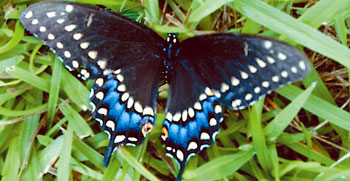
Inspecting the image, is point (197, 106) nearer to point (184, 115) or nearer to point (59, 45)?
point (184, 115)

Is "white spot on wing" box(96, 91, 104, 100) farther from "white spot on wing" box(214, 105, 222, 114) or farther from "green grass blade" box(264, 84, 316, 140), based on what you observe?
"green grass blade" box(264, 84, 316, 140)

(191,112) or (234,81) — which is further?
(191,112)

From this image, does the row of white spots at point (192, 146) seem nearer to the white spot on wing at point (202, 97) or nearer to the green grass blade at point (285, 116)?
the white spot on wing at point (202, 97)

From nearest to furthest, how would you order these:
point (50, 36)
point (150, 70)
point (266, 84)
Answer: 1. point (266, 84)
2. point (50, 36)
3. point (150, 70)

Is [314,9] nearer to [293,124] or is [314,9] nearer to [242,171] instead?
[293,124]

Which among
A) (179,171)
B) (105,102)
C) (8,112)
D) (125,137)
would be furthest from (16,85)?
(179,171)

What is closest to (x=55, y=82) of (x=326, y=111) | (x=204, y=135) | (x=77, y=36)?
(x=77, y=36)
